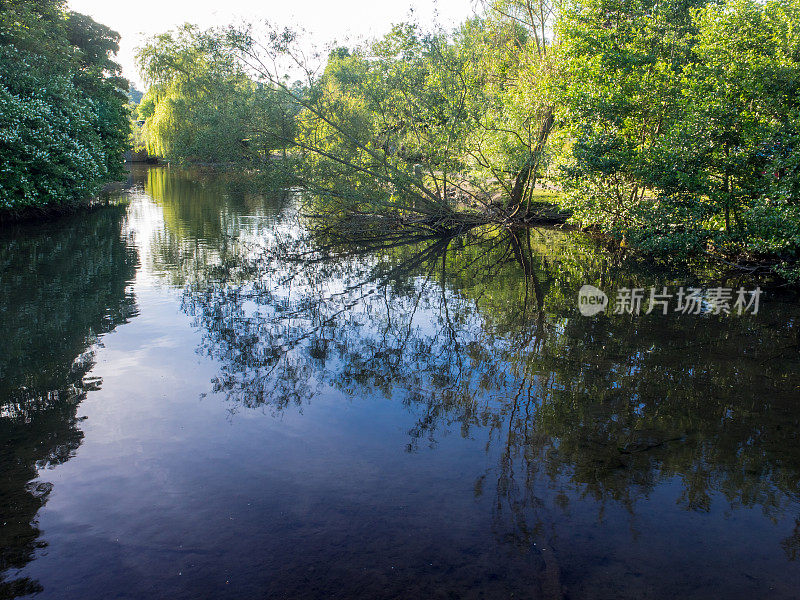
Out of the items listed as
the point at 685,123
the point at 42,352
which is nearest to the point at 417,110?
the point at 685,123

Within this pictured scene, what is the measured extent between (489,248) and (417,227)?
193 inches

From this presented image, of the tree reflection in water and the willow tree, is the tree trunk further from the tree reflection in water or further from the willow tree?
the tree reflection in water

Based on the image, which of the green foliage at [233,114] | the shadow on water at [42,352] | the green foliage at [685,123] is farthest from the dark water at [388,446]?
the green foliage at [233,114]

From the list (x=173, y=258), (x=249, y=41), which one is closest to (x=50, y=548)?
(x=173, y=258)

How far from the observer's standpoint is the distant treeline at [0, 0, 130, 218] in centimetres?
1980

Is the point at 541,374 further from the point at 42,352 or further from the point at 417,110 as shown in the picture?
the point at 417,110

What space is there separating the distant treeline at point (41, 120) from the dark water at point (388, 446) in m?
8.35

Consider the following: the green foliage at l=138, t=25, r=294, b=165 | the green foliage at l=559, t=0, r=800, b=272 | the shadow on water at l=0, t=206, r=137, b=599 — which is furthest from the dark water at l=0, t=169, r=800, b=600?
the green foliage at l=138, t=25, r=294, b=165

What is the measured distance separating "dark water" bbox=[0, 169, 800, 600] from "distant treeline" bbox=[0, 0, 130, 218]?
835 centimetres

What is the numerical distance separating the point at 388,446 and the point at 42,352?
630 cm

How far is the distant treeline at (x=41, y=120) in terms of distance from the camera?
19797 millimetres

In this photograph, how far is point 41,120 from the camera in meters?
20.4

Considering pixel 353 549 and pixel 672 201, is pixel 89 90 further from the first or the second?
pixel 353 549

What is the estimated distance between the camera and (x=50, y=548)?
4.91 metres
